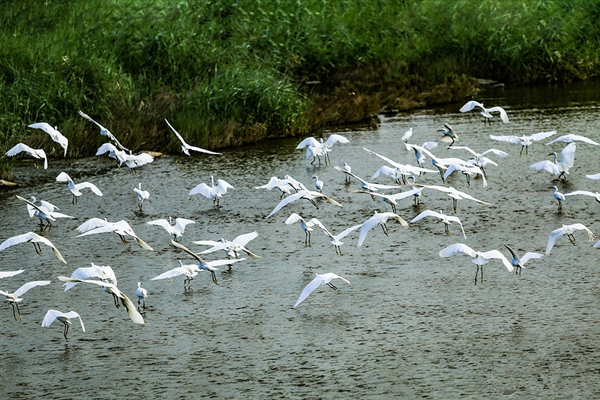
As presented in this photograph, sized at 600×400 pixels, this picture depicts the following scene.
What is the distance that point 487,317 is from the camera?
25.5 ft

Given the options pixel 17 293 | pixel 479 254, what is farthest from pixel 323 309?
pixel 17 293

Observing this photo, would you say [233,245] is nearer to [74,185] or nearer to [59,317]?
[59,317]

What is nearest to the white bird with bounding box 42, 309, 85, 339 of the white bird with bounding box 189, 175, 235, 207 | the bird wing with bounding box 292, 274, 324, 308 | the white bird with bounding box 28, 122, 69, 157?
the bird wing with bounding box 292, 274, 324, 308

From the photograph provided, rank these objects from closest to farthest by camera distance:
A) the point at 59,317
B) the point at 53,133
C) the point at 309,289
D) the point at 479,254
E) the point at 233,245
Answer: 1. the point at 59,317
2. the point at 309,289
3. the point at 479,254
4. the point at 233,245
5. the point at 53,133

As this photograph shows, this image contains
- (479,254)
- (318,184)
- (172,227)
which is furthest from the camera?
(318,184)

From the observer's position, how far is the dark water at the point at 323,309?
22.2ft

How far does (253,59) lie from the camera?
18.7m

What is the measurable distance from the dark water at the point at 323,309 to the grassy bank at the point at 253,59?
2.87 meters

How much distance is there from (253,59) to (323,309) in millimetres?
11288

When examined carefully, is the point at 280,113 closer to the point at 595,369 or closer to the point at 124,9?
the point at 124,9

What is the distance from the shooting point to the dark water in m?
6.76

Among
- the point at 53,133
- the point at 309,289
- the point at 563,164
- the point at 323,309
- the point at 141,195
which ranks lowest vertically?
the point at 323,309

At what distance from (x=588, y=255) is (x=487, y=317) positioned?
1.99 m

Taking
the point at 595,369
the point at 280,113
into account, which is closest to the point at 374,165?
the point at 280,113
